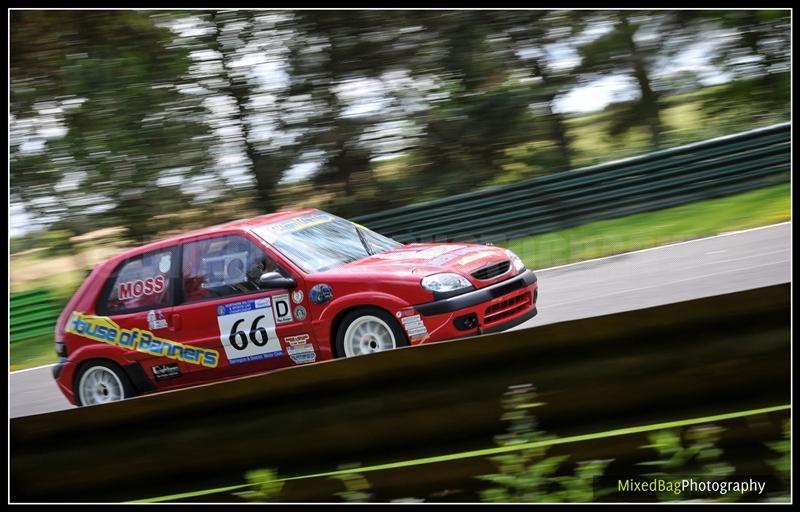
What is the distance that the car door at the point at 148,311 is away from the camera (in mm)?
7070

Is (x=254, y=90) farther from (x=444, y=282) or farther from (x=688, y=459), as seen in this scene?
(x=688, y=459)

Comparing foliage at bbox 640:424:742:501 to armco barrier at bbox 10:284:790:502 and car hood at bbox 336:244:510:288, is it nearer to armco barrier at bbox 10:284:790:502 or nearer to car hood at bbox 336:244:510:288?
armco barrier at bbox 10:284:790:502

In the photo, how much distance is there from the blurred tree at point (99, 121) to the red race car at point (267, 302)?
297 inches

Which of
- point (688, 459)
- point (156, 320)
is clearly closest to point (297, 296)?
point (156, 320)

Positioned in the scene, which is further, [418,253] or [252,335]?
[418,253]

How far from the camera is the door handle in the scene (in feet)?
23.0

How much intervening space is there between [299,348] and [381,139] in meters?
8.85

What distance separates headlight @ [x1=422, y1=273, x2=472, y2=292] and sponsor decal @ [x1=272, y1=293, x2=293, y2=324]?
1104 mm

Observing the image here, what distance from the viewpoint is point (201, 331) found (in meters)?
6.93

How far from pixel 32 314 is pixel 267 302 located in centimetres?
820

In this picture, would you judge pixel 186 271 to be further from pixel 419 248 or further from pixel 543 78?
pixel 543 78

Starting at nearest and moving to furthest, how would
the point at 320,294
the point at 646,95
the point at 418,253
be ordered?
the point at 320,294 < the point at 418,253 < the point at 646,95

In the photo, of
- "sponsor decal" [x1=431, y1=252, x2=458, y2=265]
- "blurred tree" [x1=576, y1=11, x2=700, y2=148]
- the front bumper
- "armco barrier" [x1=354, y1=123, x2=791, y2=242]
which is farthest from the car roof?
"blurred tree" [x1=576, y1=11, x2=700, y2=148]

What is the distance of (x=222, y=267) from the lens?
7027mm
